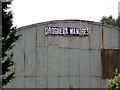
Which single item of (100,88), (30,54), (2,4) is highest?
(2,4)

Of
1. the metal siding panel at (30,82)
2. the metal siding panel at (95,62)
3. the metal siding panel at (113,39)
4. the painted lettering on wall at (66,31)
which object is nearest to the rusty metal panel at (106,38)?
the metal siding panel at (113,39)

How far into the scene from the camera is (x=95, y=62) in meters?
32.1

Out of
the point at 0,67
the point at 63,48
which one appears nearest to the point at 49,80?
the point at 63,48

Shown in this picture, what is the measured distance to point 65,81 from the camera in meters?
31.0

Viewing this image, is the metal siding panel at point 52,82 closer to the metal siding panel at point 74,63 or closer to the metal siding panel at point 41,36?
the metal siding panel at point 74,63

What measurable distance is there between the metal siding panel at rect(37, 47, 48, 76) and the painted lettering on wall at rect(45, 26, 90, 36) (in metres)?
1.32

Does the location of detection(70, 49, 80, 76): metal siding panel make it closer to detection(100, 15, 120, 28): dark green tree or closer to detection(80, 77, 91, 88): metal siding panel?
detection(80, 77, 91, 88): metal siding panel

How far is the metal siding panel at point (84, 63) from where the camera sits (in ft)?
104

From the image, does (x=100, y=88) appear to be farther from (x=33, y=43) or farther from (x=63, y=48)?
(x=33, y=43)

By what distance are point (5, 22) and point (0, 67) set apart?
8.06 ft

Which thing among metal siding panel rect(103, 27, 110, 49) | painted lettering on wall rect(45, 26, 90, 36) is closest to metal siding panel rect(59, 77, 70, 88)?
painted lettering on wall rect(45, 26, 90, 36)

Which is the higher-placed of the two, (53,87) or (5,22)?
(5,22)

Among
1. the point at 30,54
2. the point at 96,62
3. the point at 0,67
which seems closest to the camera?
the point at 0,67

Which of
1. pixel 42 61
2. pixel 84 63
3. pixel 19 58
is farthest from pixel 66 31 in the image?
pixel 19 58
